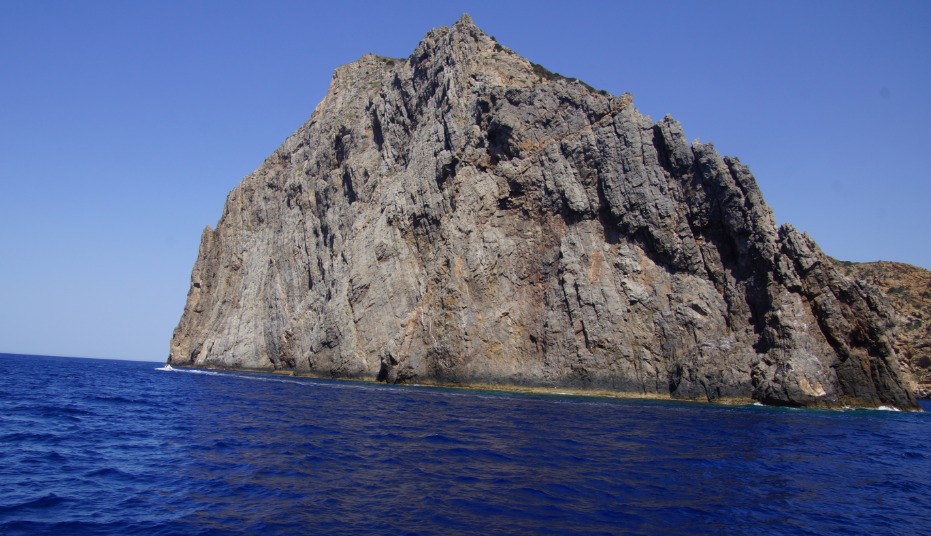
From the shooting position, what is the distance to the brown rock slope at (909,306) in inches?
3108

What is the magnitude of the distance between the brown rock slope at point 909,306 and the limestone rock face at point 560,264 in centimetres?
2776

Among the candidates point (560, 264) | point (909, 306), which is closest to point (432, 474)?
point (560, 264)

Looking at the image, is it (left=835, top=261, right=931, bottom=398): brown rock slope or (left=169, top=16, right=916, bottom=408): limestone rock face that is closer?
(left=169, top=16, right=916, bottom=408): limestone rock face

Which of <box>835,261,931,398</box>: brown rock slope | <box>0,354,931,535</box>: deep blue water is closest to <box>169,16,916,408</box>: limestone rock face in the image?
<box>0,354,931,535</box>: deep blue water

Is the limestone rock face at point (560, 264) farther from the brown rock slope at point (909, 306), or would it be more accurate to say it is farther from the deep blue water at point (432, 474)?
the brown rock slope at point (909, 306)

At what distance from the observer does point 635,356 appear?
54.5 meters

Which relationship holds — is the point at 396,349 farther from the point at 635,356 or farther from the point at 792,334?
the point at 792,334

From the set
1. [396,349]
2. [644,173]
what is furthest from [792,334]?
[396,349]

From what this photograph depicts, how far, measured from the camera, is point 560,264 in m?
59.2

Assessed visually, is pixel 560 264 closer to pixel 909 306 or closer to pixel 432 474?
pixel 432 474

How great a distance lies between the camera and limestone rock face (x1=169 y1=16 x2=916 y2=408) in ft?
163

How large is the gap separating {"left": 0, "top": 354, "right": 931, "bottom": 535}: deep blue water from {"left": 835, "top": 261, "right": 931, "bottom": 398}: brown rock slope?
2394 inches

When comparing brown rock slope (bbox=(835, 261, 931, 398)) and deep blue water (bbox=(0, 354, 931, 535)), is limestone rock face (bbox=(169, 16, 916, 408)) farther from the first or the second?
brown rock slope (bbox=(835, 261, 931, 398))

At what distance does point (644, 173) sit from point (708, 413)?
26.6m
